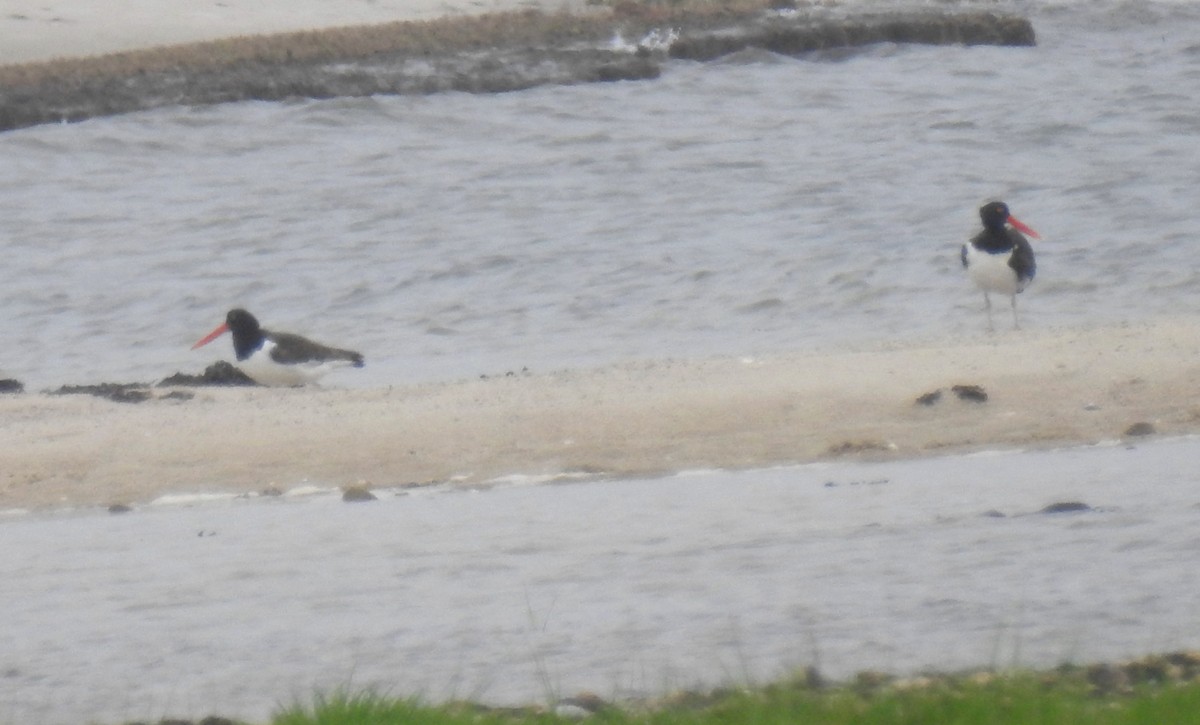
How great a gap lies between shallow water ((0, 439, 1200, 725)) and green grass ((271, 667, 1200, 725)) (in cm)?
30

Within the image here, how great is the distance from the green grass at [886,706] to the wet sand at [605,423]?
4497 millimetres

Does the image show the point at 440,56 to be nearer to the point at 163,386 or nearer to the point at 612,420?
the point at 163,386

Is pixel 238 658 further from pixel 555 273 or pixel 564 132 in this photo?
pixel 564 132

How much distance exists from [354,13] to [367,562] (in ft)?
111

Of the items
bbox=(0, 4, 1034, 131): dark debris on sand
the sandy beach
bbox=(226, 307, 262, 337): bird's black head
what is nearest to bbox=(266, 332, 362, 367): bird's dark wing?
the sandy beach

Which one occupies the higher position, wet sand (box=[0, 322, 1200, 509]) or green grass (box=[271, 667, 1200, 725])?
green grass (box=[271, 667, 1200, 725])

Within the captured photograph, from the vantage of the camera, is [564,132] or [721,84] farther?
[721,84]

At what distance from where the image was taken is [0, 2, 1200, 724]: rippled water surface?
577cm

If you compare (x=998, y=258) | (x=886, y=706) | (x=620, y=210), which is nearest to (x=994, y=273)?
(x=998, y=258)

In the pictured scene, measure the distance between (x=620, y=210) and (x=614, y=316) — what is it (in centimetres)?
587

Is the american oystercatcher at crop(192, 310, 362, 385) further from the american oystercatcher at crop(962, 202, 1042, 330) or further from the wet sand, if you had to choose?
Answer: the american oystercatcher at crop(962, 202, 1042, 330)

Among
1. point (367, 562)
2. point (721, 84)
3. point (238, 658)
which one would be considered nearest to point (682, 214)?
point (721, 84)

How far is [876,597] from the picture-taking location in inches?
240

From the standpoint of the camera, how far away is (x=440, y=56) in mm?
29047
